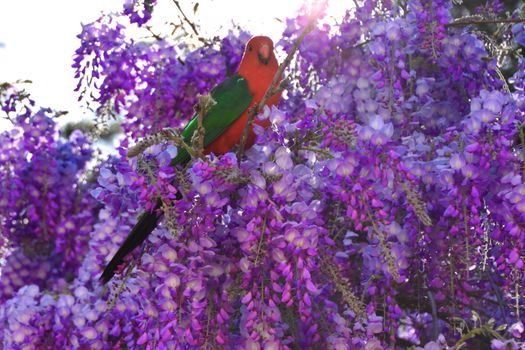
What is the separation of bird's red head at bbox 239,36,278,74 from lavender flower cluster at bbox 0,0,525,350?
304 millimetres

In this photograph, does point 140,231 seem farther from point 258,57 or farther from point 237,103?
point 258,57

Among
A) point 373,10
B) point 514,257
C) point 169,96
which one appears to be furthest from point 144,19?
point 514,257

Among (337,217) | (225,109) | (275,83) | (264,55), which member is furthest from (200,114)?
(264,55)

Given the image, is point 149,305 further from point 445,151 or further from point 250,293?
point 445,151

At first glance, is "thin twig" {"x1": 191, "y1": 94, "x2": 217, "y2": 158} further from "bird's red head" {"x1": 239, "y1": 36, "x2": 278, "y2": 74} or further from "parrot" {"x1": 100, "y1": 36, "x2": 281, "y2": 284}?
"bird's red head" {"x1": 239, "y1": 36, "x2": 278, "y2": 74}

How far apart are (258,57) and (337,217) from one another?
0.92 meters

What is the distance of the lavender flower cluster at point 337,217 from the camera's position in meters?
1.86

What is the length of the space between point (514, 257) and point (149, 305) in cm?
99

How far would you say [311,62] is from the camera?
3254mm

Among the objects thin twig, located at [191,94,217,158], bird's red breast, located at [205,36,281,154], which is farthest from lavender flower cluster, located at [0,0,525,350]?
bird's red breast, located at [205,36,281,154]

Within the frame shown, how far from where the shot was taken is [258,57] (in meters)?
2.91

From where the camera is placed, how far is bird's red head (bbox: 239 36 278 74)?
288 centimetres

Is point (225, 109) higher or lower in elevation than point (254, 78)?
lower

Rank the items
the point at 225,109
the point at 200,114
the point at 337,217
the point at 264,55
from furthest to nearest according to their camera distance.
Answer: the point at 264,55 < the point at 225,109 < the point at 337,217 < the point at 200,114
